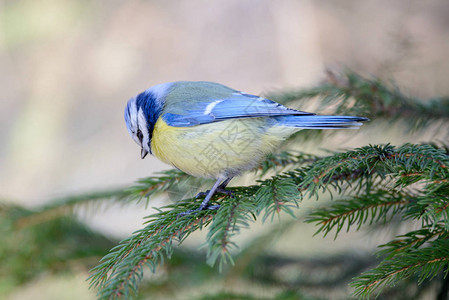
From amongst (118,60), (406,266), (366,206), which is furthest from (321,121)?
(118,60)

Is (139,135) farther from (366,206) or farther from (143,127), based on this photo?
(366,206)

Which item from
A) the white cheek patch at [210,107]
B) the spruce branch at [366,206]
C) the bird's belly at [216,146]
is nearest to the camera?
the spruce branch at [366,206]

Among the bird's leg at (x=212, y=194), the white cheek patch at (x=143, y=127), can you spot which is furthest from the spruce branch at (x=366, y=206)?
the white cheek patch at (x=143, y=127)

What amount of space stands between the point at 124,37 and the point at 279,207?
3.54 m

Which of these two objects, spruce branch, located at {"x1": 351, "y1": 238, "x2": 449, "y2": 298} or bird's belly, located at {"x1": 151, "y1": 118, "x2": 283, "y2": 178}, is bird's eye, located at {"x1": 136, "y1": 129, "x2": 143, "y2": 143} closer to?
bird's belly, located at {"x1": 151, "y1": 118, "x2": 283, "y2": 178}

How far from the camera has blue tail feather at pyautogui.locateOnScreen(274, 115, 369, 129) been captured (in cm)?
135

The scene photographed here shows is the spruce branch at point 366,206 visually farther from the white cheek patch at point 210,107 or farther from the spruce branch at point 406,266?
the white cheek patch at point 210,107

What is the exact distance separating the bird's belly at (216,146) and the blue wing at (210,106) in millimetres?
29

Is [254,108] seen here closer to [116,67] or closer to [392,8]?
[392,8]

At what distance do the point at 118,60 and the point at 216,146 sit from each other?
2.87m

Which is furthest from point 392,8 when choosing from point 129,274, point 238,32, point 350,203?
point 129,274

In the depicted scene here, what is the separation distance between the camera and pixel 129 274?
0.95 metres

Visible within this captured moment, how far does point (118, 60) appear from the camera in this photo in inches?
161

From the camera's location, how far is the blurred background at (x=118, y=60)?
3611 millimetres
